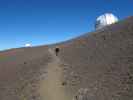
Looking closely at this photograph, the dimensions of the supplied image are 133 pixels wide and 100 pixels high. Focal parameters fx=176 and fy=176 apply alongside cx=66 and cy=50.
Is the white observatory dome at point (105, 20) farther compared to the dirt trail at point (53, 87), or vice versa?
the white observatory dome at point (105, 20)

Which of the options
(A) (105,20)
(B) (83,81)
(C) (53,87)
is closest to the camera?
(C) (53,87)

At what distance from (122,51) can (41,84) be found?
1123 cm

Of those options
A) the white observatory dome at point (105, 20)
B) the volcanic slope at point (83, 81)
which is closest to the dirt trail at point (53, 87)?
the volcanic slope at point (83, 81)

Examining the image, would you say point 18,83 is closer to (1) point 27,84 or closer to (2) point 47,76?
(1) point 27,84

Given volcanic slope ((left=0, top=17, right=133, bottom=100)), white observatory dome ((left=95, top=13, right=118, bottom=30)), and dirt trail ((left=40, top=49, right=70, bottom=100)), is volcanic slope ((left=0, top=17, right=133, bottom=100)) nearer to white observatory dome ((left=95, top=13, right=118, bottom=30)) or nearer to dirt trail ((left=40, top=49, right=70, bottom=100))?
dirt trail ((left=40, top=49, right=70, bottom=100))

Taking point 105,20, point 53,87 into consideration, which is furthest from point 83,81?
point 105,20

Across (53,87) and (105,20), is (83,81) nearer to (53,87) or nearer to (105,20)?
→ (53,87)

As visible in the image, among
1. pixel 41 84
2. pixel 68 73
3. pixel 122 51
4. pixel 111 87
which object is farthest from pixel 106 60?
pixel 41 84

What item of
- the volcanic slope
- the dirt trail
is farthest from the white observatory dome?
the dirt trail

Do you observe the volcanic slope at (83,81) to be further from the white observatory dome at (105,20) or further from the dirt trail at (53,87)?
the white observatory dome at (105,20)

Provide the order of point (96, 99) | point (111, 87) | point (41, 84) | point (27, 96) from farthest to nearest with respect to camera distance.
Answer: point (41, 84) → point (27, 96) → point (111, 87) → point (96, 99)

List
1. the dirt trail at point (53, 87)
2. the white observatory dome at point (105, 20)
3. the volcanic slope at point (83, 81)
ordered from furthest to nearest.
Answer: the white observatory dome at point (105, 20), the dirt trail at point (53, 87), the volcanic slope at point (83, 81)

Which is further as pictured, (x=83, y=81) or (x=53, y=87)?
(x=83, y=81)

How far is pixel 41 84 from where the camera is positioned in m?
19.6
